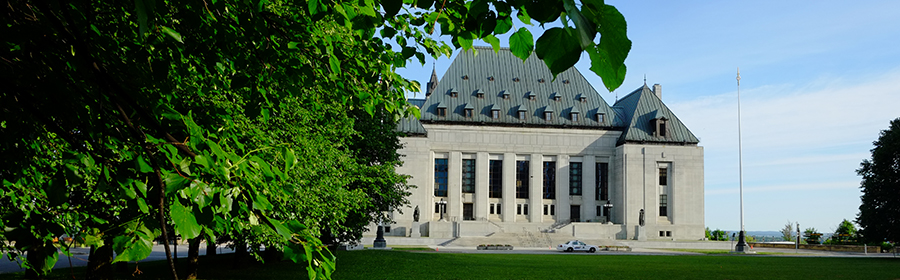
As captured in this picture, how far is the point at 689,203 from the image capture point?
3012 inches

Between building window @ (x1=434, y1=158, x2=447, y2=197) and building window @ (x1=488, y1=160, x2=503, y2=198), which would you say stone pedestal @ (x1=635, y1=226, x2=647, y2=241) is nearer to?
building window @ (x1=488, y1=160, x2=503, y2=198)

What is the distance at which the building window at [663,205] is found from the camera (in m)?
77.1

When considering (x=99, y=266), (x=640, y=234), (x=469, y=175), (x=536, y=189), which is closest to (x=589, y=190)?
(x=536, y=189)

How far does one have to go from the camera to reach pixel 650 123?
7712 centimetres

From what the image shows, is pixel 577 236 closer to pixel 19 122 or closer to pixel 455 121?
pixel 455 121

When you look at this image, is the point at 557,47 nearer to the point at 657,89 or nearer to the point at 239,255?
the point at 239,255

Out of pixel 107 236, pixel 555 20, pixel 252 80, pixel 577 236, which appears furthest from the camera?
pixel 577 236

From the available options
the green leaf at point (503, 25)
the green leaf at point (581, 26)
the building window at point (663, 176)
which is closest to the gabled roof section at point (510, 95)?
the building window at point (663, 176)

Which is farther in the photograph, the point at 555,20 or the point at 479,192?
the point at 479,192

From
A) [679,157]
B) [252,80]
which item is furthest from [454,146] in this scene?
[252,80]

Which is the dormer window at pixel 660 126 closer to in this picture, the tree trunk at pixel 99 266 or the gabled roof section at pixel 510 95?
the gabled roof section at pixel 510 95

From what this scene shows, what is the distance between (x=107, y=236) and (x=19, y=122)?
1.57 metres

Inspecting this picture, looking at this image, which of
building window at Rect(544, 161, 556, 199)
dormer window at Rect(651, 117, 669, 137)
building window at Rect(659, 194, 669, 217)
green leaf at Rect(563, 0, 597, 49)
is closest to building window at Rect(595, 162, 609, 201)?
building window at Rect(544, 161, 556, 199)

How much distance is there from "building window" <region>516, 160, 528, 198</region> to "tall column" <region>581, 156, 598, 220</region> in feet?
22.8
